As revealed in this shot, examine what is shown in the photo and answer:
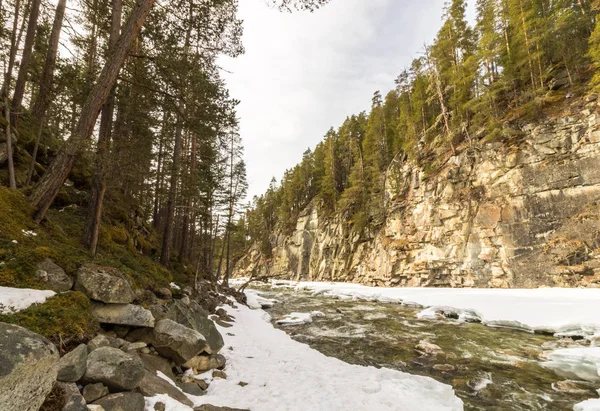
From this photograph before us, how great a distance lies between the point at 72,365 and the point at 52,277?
203 centimetres

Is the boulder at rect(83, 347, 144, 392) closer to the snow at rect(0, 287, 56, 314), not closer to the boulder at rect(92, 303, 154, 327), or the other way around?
the snow at rect(0, 287, 56, 314)

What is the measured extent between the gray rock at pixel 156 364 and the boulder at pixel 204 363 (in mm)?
618

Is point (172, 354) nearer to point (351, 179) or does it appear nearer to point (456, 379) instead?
point (456, 379)

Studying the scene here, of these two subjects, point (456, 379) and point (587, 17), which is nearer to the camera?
point (456, 379)

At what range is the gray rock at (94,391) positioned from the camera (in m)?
3.44

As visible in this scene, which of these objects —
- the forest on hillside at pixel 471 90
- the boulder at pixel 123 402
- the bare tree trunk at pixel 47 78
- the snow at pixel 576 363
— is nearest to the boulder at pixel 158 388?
the boulder at pixel 123 402

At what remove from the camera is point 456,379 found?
707 centimetres

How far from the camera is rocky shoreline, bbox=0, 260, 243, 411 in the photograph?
8.37 ft

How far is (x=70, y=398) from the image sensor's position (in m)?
3.02

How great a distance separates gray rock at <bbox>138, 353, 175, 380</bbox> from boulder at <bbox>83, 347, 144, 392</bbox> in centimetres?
121

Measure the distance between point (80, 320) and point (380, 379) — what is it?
6113mm

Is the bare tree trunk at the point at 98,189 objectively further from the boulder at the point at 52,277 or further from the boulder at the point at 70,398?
the boulder at the point at 70,398

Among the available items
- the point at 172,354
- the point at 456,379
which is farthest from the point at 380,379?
the point at 172,354

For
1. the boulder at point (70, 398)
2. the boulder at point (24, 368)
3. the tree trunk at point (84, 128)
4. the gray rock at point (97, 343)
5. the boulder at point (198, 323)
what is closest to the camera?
the boulder at point (24, 368)
